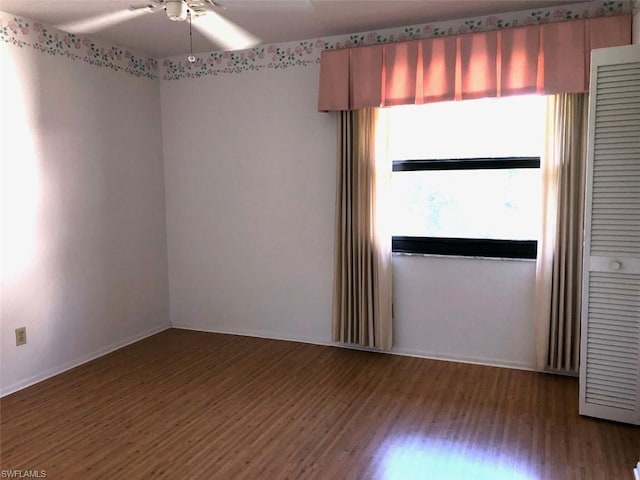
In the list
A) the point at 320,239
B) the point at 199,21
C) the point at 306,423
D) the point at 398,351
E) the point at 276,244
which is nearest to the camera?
the point at 306,423

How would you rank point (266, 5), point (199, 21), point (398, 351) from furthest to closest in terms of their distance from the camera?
point (398, 351) → point (199, 21) → point (266, 5)

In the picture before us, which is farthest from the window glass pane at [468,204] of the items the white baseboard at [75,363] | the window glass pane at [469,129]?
the white baseboard at [75,363]

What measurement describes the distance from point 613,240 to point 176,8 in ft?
8.54

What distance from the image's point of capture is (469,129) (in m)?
3.72

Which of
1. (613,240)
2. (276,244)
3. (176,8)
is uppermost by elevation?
(176,8)

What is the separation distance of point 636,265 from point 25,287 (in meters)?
3.75

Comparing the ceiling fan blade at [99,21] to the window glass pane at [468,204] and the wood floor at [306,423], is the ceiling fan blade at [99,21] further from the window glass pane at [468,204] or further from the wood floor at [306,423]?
the wood floor at [306,423]

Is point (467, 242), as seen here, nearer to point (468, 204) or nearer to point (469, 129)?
point (468, 204)

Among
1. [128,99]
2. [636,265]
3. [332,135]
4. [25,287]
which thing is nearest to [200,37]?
[128,99]

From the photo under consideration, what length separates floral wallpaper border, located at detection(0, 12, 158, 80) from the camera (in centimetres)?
335

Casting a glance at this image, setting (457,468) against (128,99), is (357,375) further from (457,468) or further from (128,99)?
(128,99)

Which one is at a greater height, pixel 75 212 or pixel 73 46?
pixel 73 46

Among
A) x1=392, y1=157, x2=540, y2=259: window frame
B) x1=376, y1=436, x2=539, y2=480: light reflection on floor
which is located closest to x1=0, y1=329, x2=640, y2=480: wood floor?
x1=376, y1=436, x2=539, y2=480: light reflection on floor

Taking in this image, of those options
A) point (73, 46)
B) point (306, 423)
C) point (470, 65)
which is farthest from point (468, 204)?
point (73, 46)
